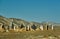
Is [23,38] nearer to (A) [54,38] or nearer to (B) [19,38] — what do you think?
(B) [19,38]

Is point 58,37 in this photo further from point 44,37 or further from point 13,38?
point 13,38

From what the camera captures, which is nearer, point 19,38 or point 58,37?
point 19,38

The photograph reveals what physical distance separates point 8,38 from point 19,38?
4.73 feet

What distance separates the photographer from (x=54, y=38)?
3378 cm

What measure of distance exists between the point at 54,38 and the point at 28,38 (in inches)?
153

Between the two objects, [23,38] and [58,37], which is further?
[58,37]

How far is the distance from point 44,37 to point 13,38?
4.79 metres

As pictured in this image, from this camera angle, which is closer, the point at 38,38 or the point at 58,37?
the point at 38,38

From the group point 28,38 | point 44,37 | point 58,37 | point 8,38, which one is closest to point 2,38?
point 8,38

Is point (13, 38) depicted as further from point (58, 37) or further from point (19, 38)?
point (58, 37)

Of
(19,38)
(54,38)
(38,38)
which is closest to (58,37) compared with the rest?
(54,38)

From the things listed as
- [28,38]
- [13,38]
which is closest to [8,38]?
[13,38]

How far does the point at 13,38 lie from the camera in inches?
1241

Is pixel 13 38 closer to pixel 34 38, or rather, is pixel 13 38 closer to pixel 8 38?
pixel 8 38
